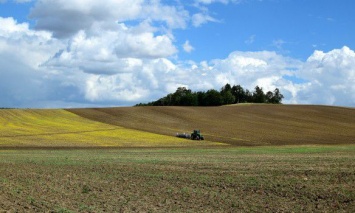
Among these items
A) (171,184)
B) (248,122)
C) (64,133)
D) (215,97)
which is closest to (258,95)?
(215,97)

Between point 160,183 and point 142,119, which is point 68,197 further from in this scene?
point 142,119

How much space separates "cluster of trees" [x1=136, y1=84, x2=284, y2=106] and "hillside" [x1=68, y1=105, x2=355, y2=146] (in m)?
52.0

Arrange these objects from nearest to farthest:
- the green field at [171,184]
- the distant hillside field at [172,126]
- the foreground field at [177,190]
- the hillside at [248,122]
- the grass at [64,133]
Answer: the foreground field at [177,190] → the green field at [171,184] → the grass at [64,133] → the distant hillside field at [172,126] → the hillside at [248,122]

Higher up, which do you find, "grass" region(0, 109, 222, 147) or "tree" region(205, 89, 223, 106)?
"tree" region(205, 89, 223, 106)

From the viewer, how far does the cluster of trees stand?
15812 cm

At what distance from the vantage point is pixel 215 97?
158 m

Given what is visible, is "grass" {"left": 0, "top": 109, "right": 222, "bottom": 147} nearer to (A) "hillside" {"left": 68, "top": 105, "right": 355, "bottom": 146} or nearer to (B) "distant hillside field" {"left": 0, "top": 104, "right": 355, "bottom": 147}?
(B) "distant hillside field" {"left": 0, "top": 104, "right": 355, "bottom": 147}

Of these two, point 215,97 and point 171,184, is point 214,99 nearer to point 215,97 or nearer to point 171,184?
point 215,97

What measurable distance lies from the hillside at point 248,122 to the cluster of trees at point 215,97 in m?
52.0

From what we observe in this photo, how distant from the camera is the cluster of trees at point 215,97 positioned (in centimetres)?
15812

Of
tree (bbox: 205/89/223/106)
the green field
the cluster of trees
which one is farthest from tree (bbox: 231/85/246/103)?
the green field

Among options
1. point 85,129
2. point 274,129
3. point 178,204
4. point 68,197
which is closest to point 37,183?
point 68,197

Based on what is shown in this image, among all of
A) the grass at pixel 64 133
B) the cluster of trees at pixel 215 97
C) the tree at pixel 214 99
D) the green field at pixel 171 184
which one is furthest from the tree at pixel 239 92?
the green field at pixel 171 184

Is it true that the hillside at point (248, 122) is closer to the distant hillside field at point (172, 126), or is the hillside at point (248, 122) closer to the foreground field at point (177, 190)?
the distant hillside field at point (172, 126)
